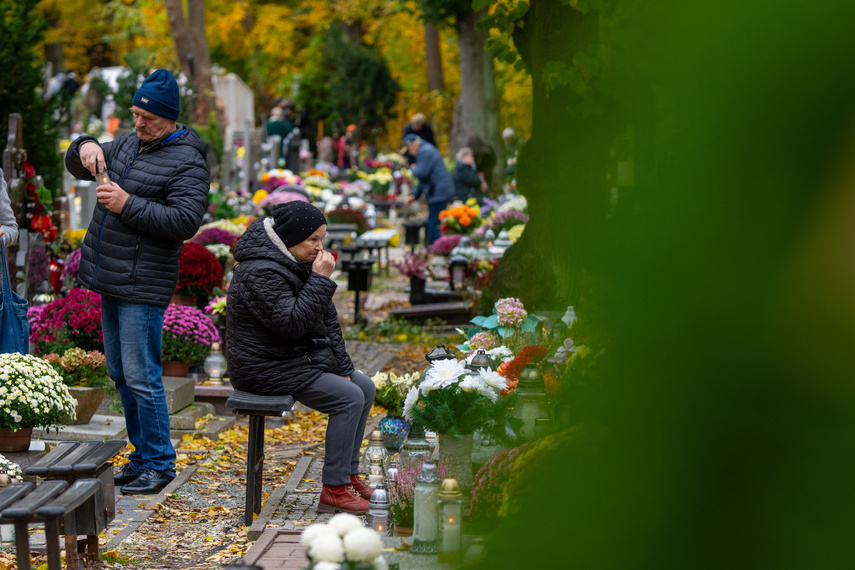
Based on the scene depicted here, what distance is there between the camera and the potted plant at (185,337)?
8047 millimetres

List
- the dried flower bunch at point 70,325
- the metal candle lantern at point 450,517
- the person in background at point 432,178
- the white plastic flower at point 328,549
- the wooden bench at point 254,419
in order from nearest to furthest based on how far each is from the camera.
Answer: the white plastic flower at point 328,549 < the metal candle lantern at point 450,517 < the wooden bench at point 254,419 < the dried flower bunch at point 70,325 < the person in background at point 432,178

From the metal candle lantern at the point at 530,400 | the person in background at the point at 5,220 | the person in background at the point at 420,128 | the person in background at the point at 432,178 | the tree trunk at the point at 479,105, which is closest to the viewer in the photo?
the metal candle lantern at the point at 530,400

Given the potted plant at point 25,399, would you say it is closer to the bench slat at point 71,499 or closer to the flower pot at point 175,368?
the bench slat at point 71,499

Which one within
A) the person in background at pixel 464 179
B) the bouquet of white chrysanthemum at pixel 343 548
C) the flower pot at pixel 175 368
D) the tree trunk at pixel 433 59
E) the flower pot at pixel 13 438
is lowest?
the flower pot at pixel 175 368

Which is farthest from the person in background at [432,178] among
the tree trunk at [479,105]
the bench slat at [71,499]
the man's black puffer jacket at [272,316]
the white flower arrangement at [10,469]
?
the bench slat at [71,499]

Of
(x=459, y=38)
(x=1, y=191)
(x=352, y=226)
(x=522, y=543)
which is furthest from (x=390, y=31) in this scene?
(x=522, y=543)

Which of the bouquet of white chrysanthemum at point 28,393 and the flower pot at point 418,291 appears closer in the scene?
the bouquet of white chrysanthemum at point 28,393

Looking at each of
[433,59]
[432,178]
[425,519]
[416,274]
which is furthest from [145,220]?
[433,59]

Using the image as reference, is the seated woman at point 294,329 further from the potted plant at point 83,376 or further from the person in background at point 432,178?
the person in background at point 432,178

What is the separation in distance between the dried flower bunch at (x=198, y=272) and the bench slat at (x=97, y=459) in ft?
14.7

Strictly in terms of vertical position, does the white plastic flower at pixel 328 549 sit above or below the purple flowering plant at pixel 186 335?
above

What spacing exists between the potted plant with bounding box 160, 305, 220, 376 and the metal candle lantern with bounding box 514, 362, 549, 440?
11.6 ft

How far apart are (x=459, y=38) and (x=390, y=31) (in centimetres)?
1522

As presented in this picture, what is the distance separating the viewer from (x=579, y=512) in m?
1.81
